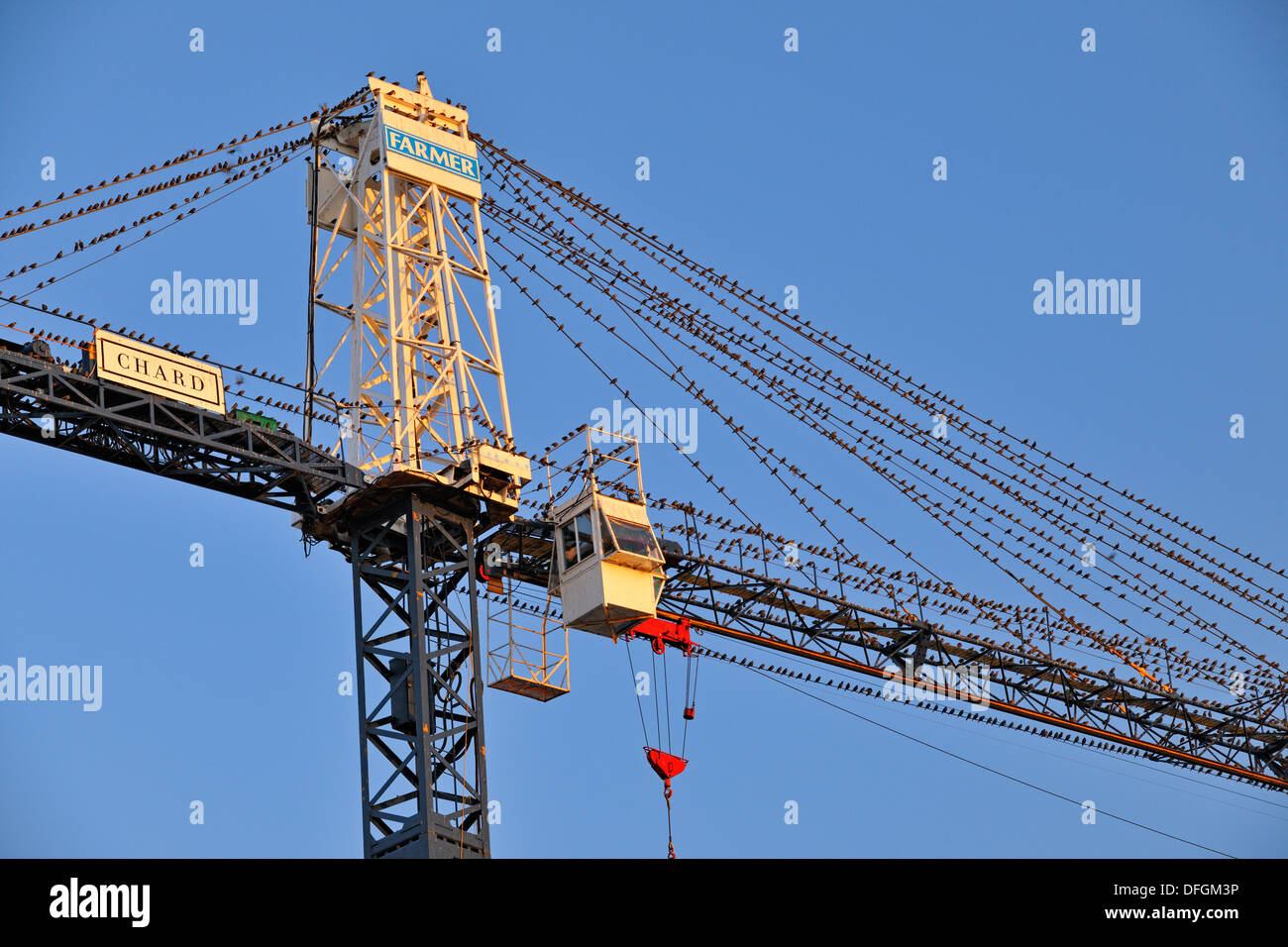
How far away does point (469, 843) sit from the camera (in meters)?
45.0

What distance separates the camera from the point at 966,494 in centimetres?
6606

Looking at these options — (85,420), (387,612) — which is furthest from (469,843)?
(85,420)

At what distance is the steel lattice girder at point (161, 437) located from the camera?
45.7m

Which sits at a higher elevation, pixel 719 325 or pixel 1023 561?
pixel 719 325

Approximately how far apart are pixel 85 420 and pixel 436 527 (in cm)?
831

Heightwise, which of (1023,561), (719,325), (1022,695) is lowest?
(1022,695)

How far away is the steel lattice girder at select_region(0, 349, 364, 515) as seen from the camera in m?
45.7

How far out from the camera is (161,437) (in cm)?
4697

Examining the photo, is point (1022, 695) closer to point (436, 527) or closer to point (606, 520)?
point (606, 520)
